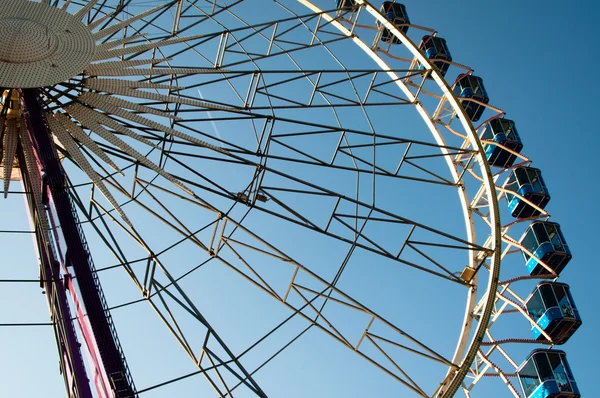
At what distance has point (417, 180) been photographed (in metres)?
20.5

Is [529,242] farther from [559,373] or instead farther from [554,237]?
[559,373]

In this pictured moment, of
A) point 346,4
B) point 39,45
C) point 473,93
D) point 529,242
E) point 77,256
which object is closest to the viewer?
point 77,256

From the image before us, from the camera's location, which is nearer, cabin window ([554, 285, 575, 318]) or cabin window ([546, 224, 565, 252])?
cabin window ([554, 285, 575, 318])

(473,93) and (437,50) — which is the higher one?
(437,50)

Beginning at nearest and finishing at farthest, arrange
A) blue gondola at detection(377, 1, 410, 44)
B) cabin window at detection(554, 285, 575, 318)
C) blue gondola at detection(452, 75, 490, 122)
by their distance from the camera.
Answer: cabin window at detection(554, 285, 575, 318) < blue gondola at detection(452, 75, 490, 122) < blue gondola at detection(377, 1, 410, 44)

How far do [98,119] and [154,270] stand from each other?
10.7 feet

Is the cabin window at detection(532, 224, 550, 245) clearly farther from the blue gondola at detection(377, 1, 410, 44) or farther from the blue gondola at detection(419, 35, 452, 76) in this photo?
the blue gondola at detection(377, 1, 410, 44)

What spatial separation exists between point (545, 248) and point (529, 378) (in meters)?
3.54

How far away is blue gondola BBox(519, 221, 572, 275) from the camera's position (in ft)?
76.6

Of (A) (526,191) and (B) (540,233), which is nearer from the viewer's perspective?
(B) (540,233)

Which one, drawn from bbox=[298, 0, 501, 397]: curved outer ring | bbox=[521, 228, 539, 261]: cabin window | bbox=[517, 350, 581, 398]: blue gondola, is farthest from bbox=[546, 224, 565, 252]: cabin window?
bbox=[517, 350, 581, 398]: blue gondola

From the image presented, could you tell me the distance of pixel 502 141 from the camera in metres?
25.8

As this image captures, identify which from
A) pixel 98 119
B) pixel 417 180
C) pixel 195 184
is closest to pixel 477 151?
pixel 417 180

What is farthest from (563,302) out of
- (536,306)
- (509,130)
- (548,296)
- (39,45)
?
(39,45)
